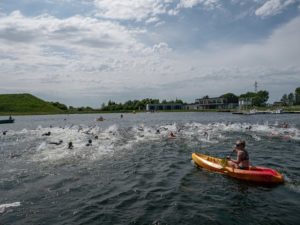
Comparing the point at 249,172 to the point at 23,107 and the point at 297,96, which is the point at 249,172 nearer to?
the point at 297,96

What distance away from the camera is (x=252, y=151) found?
25219 millimetres

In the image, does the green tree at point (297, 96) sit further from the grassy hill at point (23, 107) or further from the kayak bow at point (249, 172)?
the kayak bow at point (249, 172)

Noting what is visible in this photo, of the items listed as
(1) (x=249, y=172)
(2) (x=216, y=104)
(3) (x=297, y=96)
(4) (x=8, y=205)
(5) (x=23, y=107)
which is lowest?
(4) (x=8, y=205)

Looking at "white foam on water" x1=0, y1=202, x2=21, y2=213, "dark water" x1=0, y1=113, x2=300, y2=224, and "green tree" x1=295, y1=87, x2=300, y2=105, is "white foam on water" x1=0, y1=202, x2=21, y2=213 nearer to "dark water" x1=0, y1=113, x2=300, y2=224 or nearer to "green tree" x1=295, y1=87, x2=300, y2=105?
"dark water" x1=0, y1=113, x2=300, y2=224

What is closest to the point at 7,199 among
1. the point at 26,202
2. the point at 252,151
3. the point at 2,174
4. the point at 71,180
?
the point at 26,202

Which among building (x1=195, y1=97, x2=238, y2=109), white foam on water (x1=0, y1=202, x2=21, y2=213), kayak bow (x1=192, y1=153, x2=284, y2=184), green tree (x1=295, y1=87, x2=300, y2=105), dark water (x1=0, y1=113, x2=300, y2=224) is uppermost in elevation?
green tree (x1=295, y1=87, x2=300, y2=105)

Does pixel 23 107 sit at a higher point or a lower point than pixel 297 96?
lower

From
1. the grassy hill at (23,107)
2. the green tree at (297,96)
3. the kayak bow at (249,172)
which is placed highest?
the green tree at (297,96)

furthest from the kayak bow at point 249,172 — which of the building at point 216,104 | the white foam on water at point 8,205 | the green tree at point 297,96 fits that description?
the green tree at point 297,96

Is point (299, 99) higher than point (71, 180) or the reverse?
higher

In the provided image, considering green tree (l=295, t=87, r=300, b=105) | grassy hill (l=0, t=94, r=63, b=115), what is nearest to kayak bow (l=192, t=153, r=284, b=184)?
grassy hill (l=0, t=94, r=63, b=115)

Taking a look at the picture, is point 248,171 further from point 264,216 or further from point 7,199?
point 7,199

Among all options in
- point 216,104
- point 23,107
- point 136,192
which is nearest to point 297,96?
point 216,104

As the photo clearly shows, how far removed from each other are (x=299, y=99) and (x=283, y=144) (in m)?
165
